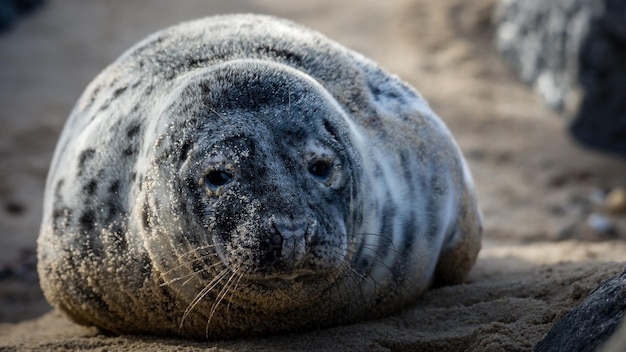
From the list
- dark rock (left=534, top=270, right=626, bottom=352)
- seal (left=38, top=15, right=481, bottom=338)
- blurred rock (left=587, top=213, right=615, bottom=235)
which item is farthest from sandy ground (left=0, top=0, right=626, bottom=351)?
dark rock (left=534, top=270, right=626, bottom=352)

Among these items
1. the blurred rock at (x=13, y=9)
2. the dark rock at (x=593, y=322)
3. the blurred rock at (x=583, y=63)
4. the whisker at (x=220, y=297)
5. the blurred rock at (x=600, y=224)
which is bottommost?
the dark rock at (x=593, y=322)

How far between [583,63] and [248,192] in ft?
16.4

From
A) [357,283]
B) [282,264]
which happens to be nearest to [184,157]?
[282,264]

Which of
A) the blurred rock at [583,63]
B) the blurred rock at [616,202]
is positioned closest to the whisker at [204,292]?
the blurred rock at [616,202]

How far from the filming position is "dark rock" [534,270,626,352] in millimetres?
2369

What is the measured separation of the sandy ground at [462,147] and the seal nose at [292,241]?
1.59ft

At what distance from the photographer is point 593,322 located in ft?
8.01

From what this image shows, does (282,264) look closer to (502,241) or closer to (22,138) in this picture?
(502,241)

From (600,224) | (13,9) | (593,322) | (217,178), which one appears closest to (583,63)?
(600,224)

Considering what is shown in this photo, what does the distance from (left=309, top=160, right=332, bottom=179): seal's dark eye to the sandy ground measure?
56cm

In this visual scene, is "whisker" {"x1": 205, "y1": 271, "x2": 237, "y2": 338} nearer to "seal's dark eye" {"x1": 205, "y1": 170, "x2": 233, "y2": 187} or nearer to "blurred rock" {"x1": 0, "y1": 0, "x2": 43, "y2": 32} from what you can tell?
"seal's dark eye" {"x1": 205, "y1": 170, "x2": 233, "y2": 187}

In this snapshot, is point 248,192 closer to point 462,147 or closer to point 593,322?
point 593,322

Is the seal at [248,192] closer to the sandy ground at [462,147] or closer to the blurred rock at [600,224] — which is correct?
the sandy ground at [462,147]

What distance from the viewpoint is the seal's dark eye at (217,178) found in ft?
9.49
